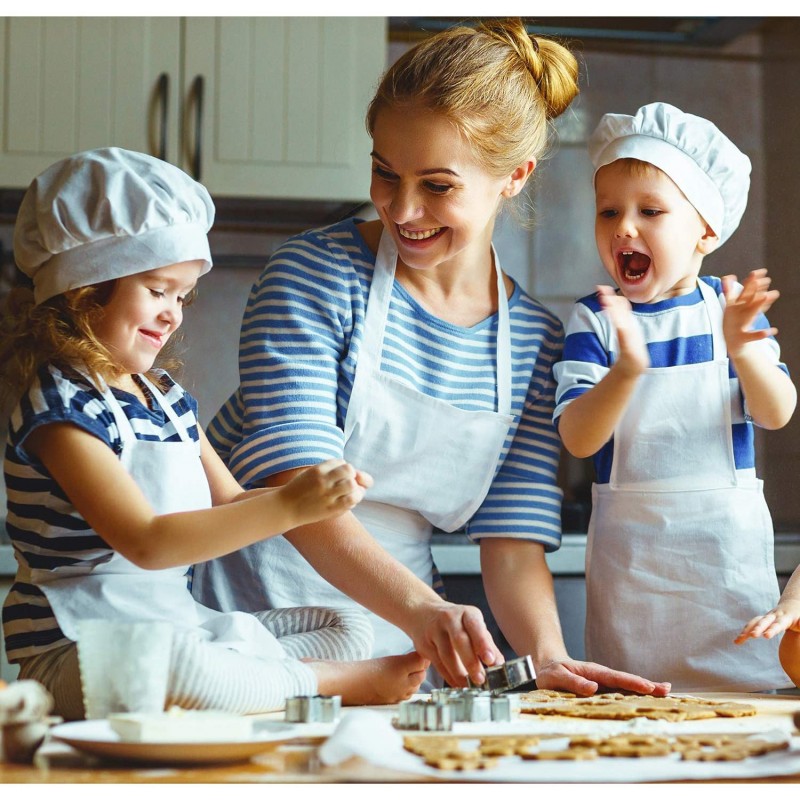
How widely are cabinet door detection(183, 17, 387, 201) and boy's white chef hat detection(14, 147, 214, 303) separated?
115cm

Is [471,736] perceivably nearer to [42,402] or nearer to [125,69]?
[42,402]

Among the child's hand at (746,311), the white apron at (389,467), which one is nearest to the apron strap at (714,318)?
the child's hand at (746,311)

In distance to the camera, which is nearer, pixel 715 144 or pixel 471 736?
pixel 471 736

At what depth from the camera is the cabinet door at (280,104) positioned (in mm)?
2092

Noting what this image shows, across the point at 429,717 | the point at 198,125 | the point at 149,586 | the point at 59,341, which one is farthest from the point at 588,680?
the point at 198,125

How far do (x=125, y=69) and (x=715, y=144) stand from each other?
1.23m

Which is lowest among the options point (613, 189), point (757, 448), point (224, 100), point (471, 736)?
point (471, 736)

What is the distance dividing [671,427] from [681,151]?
33cm

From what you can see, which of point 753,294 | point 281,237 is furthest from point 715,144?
point 281,237

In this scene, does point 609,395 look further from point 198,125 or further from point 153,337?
point 198,125

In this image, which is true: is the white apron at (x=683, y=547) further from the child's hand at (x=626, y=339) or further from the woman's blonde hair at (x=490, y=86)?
the woman's blonde hair at (x=490, y=86)

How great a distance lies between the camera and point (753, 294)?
105 cm

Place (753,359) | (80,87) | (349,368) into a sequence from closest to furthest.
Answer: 1. (753,359)
2. (349,368)
3. (80,87)

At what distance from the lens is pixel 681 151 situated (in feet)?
4.16
